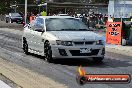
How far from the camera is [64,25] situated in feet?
45.6

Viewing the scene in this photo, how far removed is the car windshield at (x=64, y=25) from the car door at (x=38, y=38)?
31 cm

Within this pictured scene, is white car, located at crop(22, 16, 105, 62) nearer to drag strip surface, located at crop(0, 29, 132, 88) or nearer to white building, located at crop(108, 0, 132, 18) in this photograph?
drag strip surface, located at crop(0, 29, 132, 88)

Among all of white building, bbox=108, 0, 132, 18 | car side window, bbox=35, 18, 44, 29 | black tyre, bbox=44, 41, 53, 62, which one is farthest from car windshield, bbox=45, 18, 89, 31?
white building, bbox=108, 0, 132, 18

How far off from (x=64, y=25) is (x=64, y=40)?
1.54 meters

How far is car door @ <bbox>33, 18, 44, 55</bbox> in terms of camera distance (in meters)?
13.8

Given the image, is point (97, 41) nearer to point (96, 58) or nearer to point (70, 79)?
point (96, 58)

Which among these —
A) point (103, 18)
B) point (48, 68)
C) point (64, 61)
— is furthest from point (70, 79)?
point (103, 18)

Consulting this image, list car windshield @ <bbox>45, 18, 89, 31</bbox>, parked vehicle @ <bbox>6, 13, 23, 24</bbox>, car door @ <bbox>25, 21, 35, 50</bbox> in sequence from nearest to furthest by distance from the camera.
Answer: car windshield @ <bbox>45, 18, 89, 31</bbox>, car door @ <bbox>25, 21, 35, 50</bbox>, parked vehicle @ <bbox>6, 13, 23, 24</bbox>

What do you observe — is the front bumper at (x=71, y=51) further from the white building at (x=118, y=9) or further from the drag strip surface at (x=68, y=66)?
the white building at (x=118, y=9)

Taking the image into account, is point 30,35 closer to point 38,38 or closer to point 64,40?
point 38,38

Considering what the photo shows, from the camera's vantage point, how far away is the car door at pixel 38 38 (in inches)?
542

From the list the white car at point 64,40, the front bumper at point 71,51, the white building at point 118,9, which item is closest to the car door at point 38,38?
the white car at point 64,40

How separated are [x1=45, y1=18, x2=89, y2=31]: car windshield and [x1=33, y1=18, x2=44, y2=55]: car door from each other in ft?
1.01

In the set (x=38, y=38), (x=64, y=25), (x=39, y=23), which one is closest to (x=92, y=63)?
(x=64, y=25)
